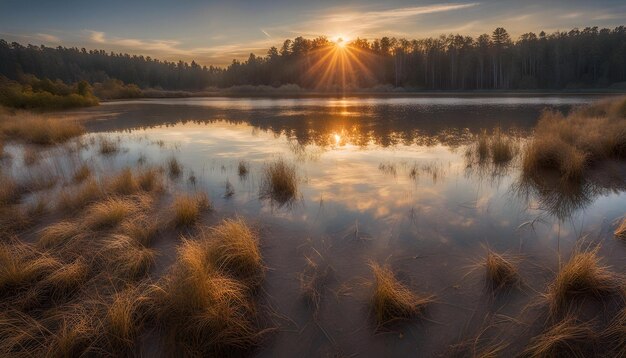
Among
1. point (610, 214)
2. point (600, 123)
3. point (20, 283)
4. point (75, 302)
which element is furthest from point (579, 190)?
point (20, 283)

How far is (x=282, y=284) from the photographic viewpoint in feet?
17.1

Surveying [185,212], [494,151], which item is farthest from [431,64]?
[185,212]

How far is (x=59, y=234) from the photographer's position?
640cm

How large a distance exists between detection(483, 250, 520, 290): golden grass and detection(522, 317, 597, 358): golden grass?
1.06 m

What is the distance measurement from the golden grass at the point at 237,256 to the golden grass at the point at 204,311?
456 millimetres

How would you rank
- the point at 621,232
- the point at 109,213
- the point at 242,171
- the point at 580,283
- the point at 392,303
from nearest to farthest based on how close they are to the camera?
the point at 392,303 → the point at 580,283 → the point at 621,232 → the point at 109,213 → the point at 242,171

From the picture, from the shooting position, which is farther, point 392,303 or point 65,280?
point 65,280

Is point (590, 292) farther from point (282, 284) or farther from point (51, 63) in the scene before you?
point (51, 63)

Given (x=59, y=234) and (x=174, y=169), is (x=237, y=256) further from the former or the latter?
(x=174, y=169)

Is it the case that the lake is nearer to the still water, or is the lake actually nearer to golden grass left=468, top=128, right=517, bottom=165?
the still water

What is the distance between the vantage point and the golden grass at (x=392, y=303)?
436 centimetres

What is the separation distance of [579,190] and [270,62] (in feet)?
391

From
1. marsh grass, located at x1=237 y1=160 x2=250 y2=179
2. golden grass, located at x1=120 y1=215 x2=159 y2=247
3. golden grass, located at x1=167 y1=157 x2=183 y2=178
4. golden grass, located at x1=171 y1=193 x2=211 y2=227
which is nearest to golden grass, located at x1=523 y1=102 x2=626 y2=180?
marsh grass, located at x1=237 y1=160 x2=250 y2=179

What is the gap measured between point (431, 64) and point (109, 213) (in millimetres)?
96118
